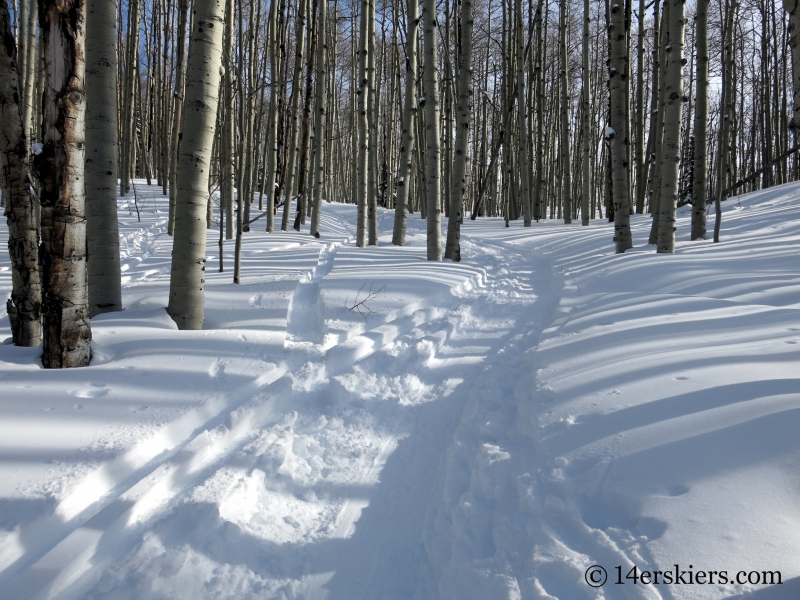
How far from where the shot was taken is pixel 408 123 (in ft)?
31.2

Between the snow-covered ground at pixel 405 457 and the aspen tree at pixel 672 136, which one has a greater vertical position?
the aspen tree at pixel 672 136

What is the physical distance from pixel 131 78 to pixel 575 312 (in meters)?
15.7

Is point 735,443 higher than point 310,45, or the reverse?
point 310,45

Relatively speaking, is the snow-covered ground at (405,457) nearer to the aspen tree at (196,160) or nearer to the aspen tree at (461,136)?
the aspen tree at (196,160)

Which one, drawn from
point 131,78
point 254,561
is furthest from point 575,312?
point 131,78

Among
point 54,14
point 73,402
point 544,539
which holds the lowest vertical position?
point 544,539

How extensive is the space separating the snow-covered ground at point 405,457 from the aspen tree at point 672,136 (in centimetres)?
277

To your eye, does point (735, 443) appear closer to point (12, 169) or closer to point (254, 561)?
point (254, 561)

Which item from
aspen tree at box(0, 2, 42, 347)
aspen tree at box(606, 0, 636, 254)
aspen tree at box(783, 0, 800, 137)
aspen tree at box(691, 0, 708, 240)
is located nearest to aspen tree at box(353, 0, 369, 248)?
aspen tree at box(606, 0, 636, 254)

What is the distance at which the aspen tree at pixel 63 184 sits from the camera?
265 centimetres

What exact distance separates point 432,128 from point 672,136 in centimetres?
377

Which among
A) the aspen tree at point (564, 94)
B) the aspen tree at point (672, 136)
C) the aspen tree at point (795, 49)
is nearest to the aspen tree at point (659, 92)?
the aspen tree at point (564, 94)

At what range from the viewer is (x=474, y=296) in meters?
6.23

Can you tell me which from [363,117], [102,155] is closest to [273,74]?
[363,117]
